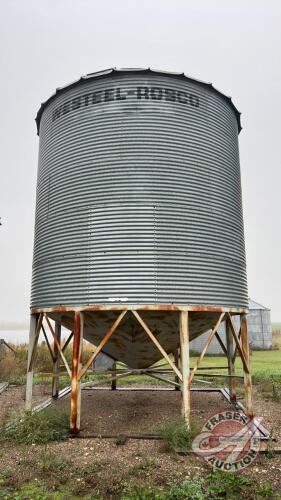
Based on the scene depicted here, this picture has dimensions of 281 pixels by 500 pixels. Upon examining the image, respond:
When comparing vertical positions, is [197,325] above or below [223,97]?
below

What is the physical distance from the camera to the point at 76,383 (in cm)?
816

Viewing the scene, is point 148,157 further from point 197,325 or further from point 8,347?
point 8,347

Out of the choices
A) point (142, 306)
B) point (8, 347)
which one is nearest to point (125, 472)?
point (142, 306)

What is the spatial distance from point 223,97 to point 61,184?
15.9ft

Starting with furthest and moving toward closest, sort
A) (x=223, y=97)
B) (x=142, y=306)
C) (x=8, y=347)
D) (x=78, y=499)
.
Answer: (x=8, y=347)
(x=223, y=97)
(x=142, y=306)
(x=78, y=499)

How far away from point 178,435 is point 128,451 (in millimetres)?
Answer: 992

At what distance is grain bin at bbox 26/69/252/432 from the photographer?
8242 mm

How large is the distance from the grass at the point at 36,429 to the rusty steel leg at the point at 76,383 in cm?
28

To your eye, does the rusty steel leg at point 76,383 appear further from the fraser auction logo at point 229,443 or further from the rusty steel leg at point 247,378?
the rusty steel leg at point 247,378

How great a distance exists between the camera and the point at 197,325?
9430 millimetres

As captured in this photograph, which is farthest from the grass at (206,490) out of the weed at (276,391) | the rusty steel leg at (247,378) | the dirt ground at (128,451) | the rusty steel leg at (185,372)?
the weed at (276,391)

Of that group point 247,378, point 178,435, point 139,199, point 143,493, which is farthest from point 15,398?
point 143,493

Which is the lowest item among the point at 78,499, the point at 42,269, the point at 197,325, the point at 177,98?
the point at 78,499

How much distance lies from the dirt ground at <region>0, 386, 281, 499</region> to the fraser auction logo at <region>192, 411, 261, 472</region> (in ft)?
0.60
